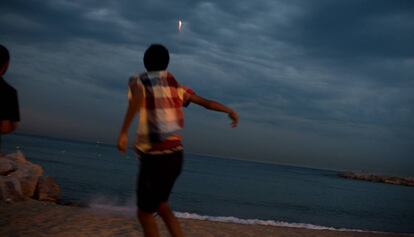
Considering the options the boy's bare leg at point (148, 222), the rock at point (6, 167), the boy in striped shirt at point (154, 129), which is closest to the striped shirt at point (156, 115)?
the boy in striped shirt at point (154, 129)

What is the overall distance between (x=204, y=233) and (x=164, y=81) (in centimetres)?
491

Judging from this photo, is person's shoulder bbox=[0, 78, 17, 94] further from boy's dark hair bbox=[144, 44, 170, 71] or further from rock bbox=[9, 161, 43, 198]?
rock bbox=[9, 161, 43, 198]

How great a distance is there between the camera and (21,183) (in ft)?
33.8

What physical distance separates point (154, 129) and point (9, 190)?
7.03 metres

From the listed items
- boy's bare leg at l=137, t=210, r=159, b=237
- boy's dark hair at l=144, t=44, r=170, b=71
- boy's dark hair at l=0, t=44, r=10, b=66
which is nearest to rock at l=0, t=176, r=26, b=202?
boy's dark hair at l=0, t=44, r=10, b=66

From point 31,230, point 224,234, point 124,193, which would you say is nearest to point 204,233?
point 224,234

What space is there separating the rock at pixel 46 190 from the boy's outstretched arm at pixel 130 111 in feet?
32.9

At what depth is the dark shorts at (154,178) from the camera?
321 centimetres

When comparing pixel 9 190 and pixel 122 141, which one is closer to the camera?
pixel 122 141

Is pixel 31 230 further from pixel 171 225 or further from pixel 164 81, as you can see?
pixel 164 81

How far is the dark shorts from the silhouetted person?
1.20m

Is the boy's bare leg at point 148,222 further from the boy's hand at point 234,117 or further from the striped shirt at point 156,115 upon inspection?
the boy's hand at point 234,117

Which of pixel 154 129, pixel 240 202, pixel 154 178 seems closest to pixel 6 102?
pixel 154 129

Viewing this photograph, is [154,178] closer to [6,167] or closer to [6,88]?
[6,88]
